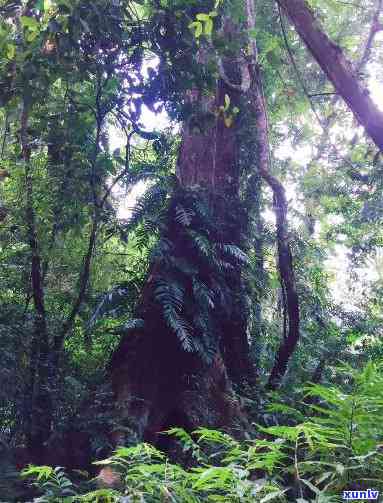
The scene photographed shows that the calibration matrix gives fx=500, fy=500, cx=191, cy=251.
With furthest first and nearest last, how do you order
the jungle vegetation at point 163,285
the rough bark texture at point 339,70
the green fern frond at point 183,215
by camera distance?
the green fern frond at point 183,215 < the rough bark texture at point 339,70 < the jungle vegetation at point 163,285

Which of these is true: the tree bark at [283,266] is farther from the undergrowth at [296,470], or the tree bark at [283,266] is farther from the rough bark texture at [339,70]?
the undergrowth at [296,470]

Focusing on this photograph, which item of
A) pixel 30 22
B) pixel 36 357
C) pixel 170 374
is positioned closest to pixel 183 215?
pixel 170 374

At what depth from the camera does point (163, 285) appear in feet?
15.8

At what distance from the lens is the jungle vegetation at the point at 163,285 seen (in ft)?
8.31

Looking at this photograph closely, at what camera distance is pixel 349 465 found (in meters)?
2.19

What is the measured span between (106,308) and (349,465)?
303 centimetres

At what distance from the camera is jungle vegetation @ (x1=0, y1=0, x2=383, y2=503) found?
99.7 inches

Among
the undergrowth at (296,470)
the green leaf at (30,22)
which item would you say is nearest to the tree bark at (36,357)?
the green leaf at (30,22)

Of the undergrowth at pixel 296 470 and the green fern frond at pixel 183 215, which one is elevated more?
the green fern frond at pixel 183 215

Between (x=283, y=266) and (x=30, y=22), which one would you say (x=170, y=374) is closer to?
(x=283, y=266)

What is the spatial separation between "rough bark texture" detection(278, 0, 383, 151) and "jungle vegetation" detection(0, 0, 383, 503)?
1 cm

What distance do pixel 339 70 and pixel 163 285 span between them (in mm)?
2432

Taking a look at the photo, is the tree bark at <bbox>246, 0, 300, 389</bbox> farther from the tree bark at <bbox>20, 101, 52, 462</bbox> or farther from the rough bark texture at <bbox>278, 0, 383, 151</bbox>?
the tree bark at <bbox>20, 101, 52, 462</bbox>

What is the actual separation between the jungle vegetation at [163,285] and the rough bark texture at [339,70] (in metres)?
0.01
